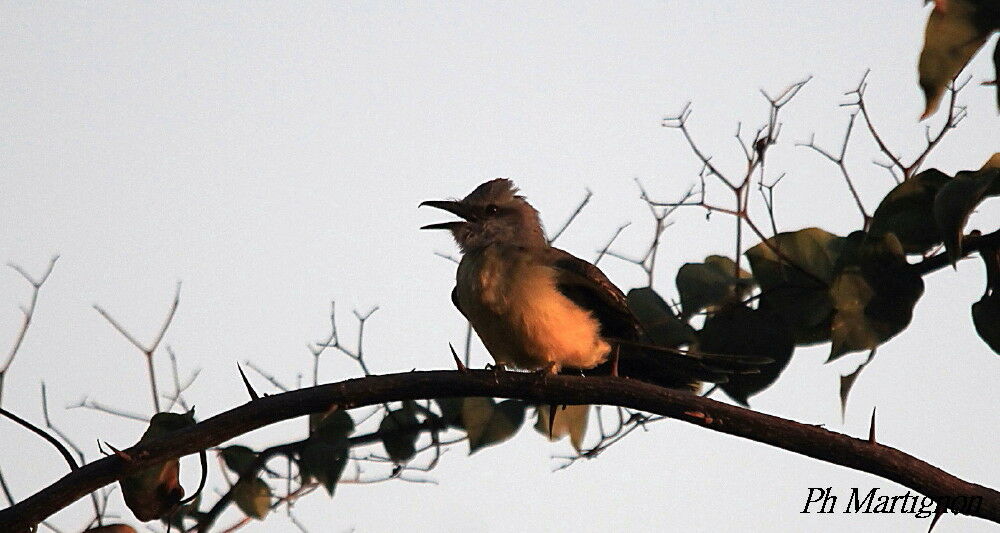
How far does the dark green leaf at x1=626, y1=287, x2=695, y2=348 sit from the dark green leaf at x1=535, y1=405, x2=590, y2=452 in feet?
1.34

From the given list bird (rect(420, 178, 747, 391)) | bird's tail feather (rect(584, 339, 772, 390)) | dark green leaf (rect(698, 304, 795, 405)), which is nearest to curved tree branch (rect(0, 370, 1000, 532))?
bird's tail feather (rect(584, 339, 772, 390))

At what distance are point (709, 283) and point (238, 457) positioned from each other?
1.61m

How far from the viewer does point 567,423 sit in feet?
13.1

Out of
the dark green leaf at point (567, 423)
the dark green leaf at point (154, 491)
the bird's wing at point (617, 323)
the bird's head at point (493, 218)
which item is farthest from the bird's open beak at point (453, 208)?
the dark green leaf at point (154, 491)

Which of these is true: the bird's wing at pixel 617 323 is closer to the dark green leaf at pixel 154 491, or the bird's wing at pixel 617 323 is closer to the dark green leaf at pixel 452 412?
the dark green leaf at pixel 452 412

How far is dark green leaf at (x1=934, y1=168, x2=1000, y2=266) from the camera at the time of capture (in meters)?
2.81

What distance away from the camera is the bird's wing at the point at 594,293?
4.72 metres

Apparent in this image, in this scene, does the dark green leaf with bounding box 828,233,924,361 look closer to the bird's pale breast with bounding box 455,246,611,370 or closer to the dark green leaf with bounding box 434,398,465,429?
the dark green leaf with bounding box 434,398,465,429

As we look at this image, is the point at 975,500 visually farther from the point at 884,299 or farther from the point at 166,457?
the point at 166,457

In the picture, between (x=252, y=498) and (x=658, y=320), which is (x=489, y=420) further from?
(x=252, y=498)

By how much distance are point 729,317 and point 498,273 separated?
1.51 m

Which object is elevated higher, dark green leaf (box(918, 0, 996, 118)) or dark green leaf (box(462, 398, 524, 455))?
dark green leaf (box(462, 398, 524, 455))

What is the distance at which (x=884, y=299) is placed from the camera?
3131mm

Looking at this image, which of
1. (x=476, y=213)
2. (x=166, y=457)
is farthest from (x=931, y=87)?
(x=476, y=213)
